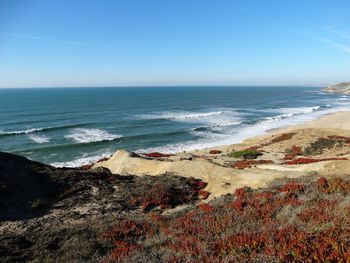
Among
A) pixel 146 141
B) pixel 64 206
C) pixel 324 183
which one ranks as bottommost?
pixel 146 141

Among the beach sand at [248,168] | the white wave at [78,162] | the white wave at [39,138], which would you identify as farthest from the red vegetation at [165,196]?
the white wave at [39,138]

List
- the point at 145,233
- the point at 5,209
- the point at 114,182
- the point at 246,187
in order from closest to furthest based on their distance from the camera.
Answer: the point at 145,233
the point at 5,209
the point at 246,187
the point at 114,182

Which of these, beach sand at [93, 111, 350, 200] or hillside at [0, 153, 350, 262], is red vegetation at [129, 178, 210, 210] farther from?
beach sand at [93, 111, 350, 200]

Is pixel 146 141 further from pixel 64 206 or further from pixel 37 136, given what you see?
pixel 64 206

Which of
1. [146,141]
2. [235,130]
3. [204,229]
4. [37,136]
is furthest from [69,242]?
[235,130]

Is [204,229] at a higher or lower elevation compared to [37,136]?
higher

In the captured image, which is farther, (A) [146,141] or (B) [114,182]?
(A) [146,141]
